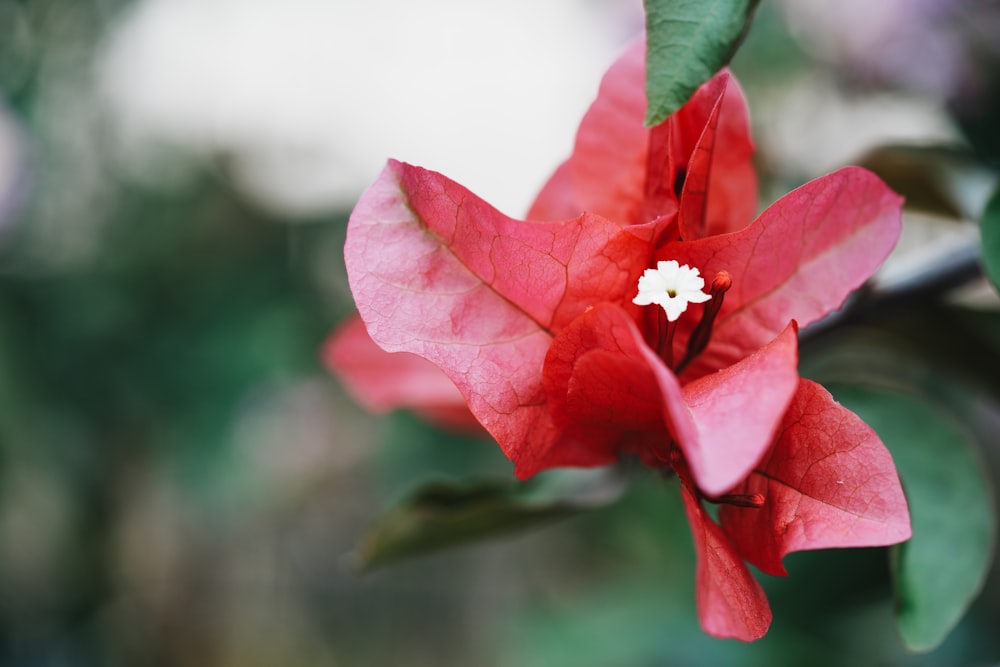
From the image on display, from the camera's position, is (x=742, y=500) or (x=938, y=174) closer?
(x=742, y=500)

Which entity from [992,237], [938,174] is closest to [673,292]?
[992,237]

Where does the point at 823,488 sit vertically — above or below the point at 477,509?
above

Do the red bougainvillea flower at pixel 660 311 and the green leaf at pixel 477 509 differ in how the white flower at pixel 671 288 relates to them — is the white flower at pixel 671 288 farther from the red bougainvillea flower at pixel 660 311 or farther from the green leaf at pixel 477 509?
the green leaf at pixel 477 509

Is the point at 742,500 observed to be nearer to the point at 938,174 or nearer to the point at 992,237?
the point at 992,237

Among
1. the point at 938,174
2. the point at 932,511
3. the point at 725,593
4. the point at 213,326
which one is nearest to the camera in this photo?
the point at 725,593

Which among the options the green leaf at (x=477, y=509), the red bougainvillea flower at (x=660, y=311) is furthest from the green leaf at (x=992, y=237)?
the green leaf at (x=477, y=509)

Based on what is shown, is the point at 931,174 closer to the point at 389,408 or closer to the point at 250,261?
the point at 389,408
